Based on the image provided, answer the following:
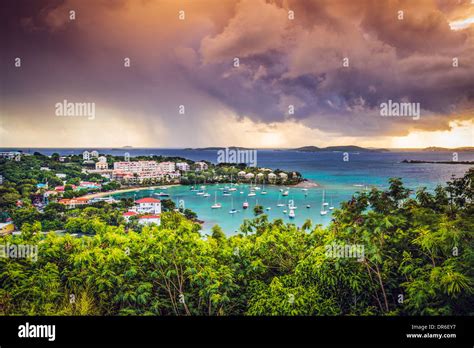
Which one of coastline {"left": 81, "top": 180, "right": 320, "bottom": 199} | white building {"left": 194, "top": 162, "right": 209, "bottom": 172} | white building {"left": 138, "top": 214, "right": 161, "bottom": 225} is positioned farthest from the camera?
white building {"left": 194, "top": 162, "right": 209, "bottom": 172}

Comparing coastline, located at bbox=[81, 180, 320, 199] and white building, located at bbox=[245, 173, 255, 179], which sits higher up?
white building, located at bbox=[245, 173, 255, 179]

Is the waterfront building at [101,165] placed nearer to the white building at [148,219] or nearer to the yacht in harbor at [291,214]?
the white building at [148,219]

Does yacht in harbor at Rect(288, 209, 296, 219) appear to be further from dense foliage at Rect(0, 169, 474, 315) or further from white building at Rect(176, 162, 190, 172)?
white building at Rect(176, 162, 190, 172)

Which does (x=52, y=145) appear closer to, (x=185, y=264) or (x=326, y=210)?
(x=185, y=264)

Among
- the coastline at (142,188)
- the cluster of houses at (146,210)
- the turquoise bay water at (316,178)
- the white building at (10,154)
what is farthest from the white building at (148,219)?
the white building at (10,154)

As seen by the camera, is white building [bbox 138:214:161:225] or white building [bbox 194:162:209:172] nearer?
white building [bbox 138:214:161:225]
